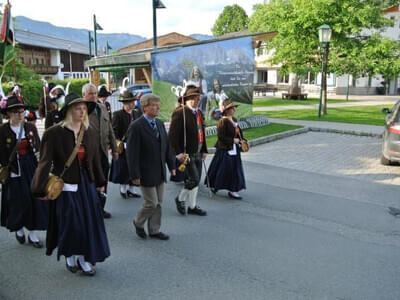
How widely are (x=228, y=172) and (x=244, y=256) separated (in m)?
2.38

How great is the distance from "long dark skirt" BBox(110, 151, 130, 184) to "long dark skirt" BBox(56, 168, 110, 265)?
294cm

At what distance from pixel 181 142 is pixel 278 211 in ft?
6.84

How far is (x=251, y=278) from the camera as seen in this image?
4223 millimetres

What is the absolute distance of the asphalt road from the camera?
3.98 meters

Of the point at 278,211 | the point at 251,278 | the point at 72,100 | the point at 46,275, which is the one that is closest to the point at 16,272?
the point at 46,275

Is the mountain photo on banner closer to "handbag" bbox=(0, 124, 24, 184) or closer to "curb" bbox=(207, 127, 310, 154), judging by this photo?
"curb" bbox=(207, 127, 310, 154)

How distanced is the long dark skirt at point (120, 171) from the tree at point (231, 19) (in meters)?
68.1

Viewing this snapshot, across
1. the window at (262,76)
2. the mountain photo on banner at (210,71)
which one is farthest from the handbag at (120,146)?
the window at (262,76)

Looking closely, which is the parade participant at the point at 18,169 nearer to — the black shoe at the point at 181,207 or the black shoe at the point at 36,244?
the black shoe at the point at 36,244

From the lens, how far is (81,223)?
3963mm

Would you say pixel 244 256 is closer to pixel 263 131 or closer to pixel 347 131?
pixel 263 131

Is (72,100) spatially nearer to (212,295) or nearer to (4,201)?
(4,201)

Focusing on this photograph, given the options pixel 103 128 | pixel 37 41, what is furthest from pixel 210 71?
pixel 37 41

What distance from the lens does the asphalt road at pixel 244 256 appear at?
3.98 metres
